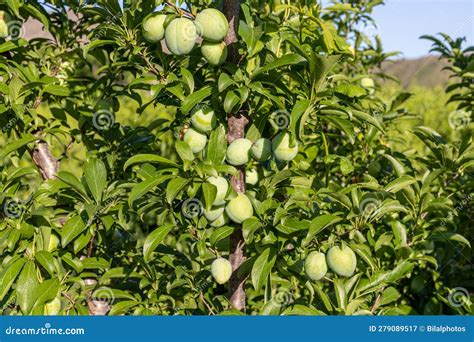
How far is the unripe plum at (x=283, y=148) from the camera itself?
51.2 inches

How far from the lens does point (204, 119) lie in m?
1.33

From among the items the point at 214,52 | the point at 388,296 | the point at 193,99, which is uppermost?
the point at 214,52

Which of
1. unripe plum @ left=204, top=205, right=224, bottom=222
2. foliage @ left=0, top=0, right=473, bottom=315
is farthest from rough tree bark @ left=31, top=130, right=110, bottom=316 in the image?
unripe plum @ left=204, top=205, right=224, bottom=222

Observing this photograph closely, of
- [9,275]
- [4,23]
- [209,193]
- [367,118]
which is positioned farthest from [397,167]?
[4,23]

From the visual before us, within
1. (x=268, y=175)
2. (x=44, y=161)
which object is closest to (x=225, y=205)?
(x=268, y=175)

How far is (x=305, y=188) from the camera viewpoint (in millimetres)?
1440

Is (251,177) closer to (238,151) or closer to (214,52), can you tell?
(238,151)

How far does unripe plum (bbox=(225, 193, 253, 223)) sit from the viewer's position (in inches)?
51.9

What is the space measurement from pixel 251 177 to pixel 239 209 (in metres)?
0.21

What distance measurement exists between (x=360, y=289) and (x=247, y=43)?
0.69 meters

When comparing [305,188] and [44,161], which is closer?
[305,188]

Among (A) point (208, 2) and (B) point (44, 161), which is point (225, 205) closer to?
(A) point (208, 2)

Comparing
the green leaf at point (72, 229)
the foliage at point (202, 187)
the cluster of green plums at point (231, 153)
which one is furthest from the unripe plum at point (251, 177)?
the green leaf at point (72, 229)

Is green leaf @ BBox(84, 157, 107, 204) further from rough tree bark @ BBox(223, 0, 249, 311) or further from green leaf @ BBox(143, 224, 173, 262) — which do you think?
rough tree bark @ BBox(223, 0, 249, 311)
